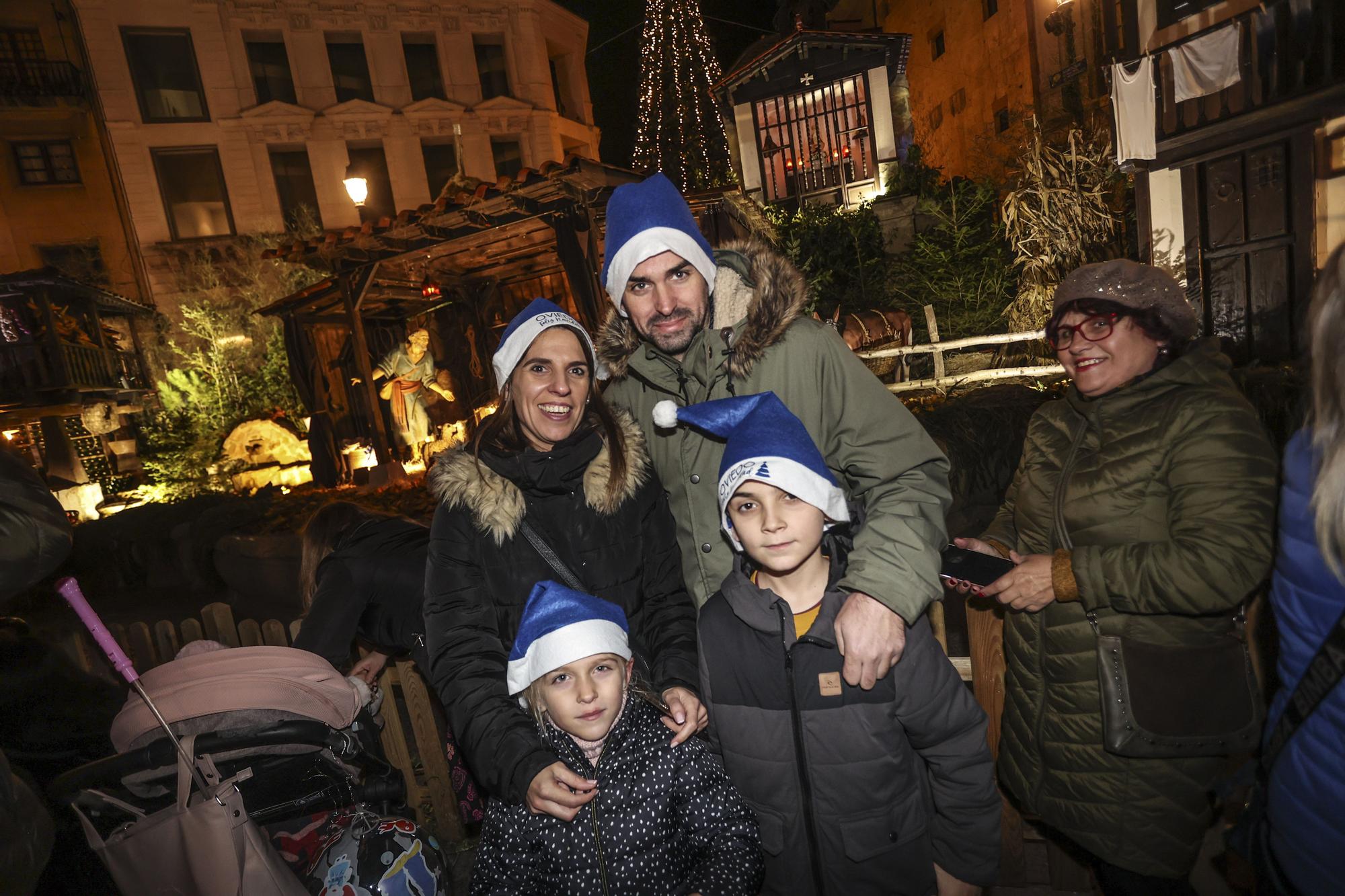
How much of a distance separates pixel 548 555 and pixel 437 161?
84.1ft

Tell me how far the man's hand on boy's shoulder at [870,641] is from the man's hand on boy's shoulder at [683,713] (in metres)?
0.50

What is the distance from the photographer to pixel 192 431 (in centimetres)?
1717

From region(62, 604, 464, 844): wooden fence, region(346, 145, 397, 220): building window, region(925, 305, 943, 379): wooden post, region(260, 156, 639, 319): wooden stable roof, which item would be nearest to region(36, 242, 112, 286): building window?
region(346, 145, 397, 220): building window

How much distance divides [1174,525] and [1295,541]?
0.40 meters

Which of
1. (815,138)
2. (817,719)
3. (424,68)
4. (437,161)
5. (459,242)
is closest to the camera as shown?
(817,719)

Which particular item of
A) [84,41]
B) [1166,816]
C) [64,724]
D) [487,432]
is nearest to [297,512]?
[64,724]

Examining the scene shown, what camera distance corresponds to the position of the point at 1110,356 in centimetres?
196

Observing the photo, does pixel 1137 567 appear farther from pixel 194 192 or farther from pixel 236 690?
pixel 194 192

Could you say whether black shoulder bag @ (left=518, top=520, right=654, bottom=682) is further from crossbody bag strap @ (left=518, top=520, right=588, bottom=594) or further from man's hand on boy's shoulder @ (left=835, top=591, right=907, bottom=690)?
man's hand on boy's shoulder @ (left=835, top=591, right=907, bottom=690)

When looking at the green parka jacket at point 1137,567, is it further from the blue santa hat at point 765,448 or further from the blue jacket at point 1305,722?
the blue santa hat at point 765,448

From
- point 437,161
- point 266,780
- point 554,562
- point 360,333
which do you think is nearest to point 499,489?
point 554,562

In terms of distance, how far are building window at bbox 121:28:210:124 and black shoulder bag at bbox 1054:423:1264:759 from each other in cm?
2806

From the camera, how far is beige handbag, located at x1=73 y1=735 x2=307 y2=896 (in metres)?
1.76

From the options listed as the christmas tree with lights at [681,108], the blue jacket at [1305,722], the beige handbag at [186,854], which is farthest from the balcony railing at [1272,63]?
the christmas tree with lights at [681,108]
